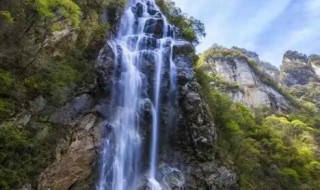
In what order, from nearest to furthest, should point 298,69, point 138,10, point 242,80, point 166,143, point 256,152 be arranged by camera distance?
point 166,143
point 138,10
point 256,152
point 242,80
point 298,69

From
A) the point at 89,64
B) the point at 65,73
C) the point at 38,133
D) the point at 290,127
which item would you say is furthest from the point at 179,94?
the point at 290,127

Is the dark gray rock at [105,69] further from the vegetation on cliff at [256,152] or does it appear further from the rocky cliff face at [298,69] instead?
the rocky cliff face at [298,69]

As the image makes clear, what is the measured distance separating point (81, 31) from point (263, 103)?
39.9 meters

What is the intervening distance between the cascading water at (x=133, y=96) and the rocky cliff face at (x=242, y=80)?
28.3 metres

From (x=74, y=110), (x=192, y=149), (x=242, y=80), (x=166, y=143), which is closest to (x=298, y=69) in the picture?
(x=242, y=80)

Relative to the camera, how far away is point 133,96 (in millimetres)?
18125

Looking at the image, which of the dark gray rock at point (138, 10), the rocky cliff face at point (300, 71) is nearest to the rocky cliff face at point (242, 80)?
the rocky cliff face at point (300, 71)

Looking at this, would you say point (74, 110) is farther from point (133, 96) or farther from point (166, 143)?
point (166, 143)

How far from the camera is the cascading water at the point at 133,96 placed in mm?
16031

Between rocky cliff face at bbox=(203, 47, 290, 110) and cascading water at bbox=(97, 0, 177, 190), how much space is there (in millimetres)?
28307

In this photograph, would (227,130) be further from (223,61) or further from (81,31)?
(223,61)

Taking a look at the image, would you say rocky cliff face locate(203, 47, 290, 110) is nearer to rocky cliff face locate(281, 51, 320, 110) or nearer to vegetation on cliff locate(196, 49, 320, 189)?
vegetation on cliff locate(196, 49, 320, 189)

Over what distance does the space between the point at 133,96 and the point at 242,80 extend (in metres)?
41.8

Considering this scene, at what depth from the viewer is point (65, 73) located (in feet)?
51.8
